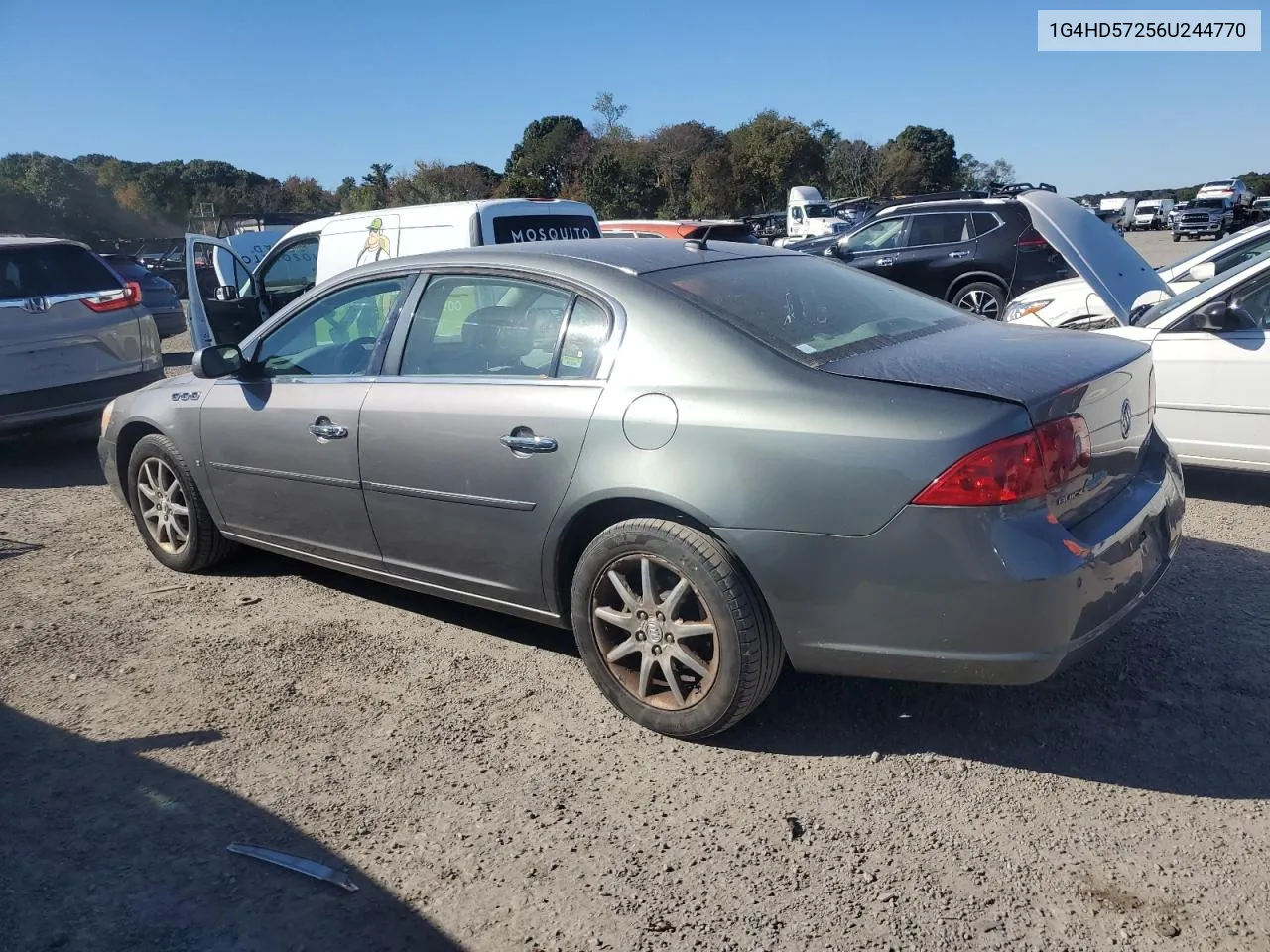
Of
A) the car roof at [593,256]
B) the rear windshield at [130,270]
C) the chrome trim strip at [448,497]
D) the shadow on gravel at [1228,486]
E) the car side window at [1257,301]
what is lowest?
the shadow on gravel at [1228,486]

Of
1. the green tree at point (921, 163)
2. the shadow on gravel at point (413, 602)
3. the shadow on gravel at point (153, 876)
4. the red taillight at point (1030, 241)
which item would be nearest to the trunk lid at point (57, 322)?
the shadow on gravel at point (413, 602)

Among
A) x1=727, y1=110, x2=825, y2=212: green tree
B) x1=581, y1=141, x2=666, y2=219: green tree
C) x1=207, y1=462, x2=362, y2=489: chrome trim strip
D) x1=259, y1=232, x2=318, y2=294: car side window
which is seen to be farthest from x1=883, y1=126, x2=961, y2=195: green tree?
x1=207, y1=462, x2=362, y2=489: chrome trim strip

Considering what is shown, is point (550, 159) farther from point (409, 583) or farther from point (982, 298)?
point (409, 583)

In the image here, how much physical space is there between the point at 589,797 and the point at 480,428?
1.35 metres

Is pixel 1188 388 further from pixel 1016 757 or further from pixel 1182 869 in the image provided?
pixel 1182 869

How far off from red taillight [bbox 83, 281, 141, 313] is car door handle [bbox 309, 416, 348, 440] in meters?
4.74

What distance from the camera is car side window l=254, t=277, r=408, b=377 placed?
169 inches

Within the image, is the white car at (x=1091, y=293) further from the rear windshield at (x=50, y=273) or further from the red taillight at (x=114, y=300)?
the rear windshield at (x=50, y=273)

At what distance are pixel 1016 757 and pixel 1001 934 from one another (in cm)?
86

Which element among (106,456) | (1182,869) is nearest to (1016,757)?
(1182,869)

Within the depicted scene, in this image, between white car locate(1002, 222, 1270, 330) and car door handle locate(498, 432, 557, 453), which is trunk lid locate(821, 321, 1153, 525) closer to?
car door handle locate(498, 432, 557, 453)

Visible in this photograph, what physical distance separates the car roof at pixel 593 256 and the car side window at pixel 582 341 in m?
0.18

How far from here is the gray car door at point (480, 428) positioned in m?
3.51

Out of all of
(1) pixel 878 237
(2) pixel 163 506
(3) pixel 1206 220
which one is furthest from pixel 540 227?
(3) pixel 1206 220
